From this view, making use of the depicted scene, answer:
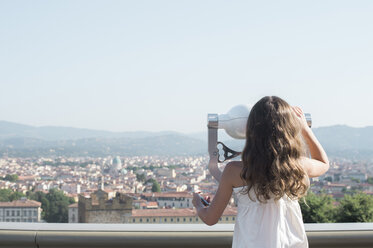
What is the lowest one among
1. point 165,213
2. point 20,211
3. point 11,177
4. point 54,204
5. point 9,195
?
point 54,204

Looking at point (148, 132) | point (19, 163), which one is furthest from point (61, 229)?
point (148, 132)

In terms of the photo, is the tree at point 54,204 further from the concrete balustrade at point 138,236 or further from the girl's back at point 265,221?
the girl's back at point 265,221

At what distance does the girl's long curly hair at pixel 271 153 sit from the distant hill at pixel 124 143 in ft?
145

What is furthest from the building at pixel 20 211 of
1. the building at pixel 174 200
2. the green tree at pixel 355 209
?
the green tree at pixel 355 209

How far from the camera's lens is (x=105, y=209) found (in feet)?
83.0

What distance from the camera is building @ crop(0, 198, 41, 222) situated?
85.8ft

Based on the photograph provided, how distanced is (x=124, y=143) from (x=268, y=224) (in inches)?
3095

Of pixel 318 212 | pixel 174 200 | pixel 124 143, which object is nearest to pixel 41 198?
pixel 174 200

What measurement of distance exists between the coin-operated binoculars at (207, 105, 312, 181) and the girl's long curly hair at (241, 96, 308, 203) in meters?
0.12

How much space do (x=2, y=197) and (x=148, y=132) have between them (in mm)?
66402

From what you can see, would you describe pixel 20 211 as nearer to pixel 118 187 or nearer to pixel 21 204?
pixel 21 204

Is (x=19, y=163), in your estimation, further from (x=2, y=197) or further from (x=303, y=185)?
(x=303, y=185)

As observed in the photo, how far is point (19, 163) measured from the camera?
5456cm

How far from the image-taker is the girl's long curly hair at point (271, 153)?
91cm
